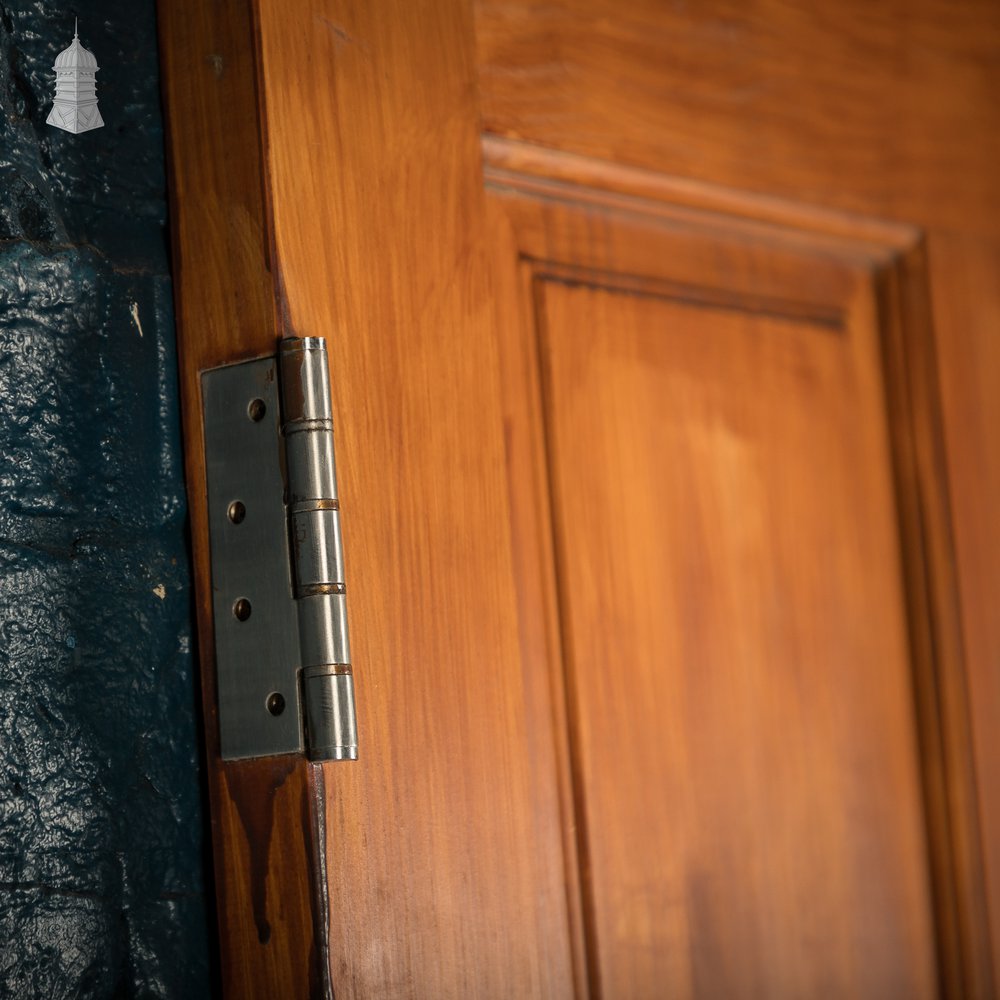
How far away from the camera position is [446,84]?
24.0 inches

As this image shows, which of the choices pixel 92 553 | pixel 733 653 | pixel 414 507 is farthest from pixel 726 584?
pixel 92 553

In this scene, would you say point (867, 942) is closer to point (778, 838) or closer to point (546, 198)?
point (778, 838)

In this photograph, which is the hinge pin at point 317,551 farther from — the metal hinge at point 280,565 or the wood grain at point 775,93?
the wood grain at point 775,93

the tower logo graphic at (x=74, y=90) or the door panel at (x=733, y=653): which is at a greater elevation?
the tower logo graphic at (x=74, y=90)

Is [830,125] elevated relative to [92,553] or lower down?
elevated

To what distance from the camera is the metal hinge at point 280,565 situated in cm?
51

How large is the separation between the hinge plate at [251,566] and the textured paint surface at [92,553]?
2 cm

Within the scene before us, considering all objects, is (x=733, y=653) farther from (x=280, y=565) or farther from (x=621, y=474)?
(x=280, y=565)

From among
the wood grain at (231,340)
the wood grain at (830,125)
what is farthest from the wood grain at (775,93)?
the wood grain at (231,340)

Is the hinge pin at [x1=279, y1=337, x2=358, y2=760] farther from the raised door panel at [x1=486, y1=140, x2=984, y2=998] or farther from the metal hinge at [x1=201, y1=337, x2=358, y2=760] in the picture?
the raised door panel at [x1=486, y1=140, x2=984, y2=998]

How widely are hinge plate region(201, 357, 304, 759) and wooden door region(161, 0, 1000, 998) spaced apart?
13 millimetres

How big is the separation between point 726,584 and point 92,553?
328 millimetres

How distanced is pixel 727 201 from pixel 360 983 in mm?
450

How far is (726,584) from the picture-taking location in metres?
0.71
